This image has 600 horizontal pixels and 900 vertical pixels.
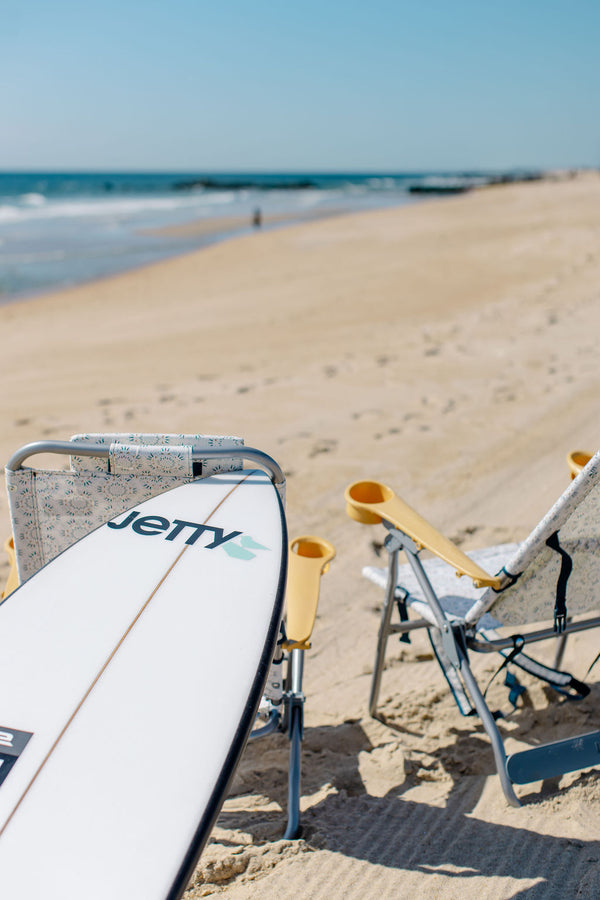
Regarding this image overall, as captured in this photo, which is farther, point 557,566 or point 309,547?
point 309,547

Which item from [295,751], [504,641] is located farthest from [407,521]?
[295,751]

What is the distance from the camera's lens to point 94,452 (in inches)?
85.7

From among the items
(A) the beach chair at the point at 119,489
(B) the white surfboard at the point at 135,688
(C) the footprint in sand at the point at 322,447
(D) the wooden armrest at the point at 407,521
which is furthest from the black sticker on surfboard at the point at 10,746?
(C) the footprint in sand at the point at 322,447

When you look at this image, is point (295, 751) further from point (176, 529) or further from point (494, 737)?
point (176, 529)

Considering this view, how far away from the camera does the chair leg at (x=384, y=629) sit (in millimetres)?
2373

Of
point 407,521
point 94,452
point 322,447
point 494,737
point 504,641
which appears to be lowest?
point 322,447

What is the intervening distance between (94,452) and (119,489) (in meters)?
A: 0.16

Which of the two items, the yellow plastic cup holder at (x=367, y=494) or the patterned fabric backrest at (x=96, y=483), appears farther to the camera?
the yellow plastic cup holder at (x=367, y=494)

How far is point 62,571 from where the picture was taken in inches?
77.9

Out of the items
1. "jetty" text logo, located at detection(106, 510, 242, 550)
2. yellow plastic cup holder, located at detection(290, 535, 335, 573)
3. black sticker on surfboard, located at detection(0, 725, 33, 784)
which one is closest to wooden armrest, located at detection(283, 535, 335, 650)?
yellow plastic cup holder, located at detection(290, 535, 335, 573)

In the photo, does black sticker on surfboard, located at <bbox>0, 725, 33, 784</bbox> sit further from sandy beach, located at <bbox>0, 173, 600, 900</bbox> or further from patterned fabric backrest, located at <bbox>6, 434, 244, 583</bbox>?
patterned fabric backrest, located at <bbox>6, 434, 244, 583</bbox>

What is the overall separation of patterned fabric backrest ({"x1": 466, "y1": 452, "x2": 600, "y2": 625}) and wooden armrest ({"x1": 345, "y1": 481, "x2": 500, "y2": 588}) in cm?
9

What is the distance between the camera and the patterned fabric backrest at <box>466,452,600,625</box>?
1948 millimetres

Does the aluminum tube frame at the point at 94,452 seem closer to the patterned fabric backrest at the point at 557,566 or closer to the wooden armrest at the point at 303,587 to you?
the wooden armrest at the point at 303,587
